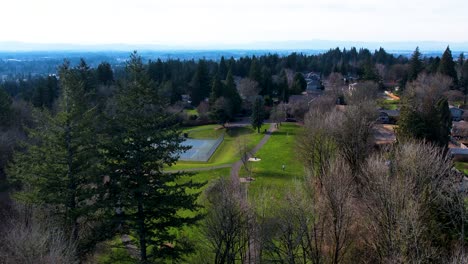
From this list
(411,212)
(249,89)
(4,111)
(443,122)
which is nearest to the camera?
(411,212)

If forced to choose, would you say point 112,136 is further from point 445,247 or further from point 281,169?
point 281,169

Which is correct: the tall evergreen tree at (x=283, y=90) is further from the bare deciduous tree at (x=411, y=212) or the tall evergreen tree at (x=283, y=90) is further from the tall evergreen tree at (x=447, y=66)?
the bare deciduous tree at (x=411, y=212)

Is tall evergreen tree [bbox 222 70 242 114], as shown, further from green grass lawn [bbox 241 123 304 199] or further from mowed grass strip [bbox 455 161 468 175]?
mowed grass strip [bbox 455 161 468 175]

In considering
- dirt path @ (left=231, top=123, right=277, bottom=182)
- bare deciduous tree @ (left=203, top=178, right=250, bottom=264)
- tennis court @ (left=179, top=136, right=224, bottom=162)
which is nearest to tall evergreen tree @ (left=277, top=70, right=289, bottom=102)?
dirt path @ (left=231, top=123, right=277, bottom=182)

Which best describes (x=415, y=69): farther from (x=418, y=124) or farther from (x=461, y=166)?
(x=418, y=124)

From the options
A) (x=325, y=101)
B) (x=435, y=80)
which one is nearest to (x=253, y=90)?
(x=325, y=101)

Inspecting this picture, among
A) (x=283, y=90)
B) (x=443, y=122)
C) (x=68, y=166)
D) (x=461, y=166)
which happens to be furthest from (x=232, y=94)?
Answer: (x=68, y=166)

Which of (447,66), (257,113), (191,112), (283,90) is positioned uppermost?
(447,66)
